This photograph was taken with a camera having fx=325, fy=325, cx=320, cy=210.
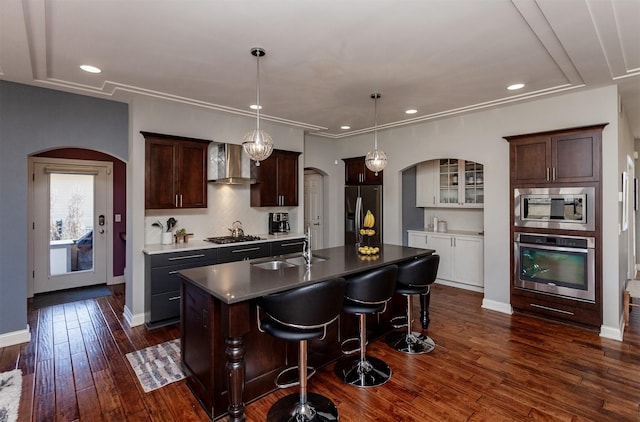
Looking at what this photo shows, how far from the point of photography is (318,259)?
327 centimetres

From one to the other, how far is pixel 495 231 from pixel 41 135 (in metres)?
5.74

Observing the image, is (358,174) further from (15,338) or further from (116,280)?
(15,338)

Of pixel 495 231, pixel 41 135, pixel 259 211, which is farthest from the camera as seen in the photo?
pixel 259 211

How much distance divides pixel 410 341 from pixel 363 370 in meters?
0.82

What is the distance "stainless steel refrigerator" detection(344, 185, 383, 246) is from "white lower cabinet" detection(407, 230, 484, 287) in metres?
0.73

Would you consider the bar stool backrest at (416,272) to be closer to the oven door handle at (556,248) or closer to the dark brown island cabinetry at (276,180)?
the oven door handle at (556,248)

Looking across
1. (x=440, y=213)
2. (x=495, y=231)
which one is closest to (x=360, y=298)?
(x=495, y=231)

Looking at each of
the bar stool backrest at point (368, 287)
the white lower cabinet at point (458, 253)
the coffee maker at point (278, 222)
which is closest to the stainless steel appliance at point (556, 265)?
the white lower cabinet at point (458, 253)

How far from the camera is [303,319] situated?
2.11m

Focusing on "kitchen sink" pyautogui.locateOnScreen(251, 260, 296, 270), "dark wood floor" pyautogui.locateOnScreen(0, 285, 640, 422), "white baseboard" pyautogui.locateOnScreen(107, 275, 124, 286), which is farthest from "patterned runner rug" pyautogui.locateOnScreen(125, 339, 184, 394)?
"white baseboard" pyautogui.locateOnScreen(107, 275, 124, 286)

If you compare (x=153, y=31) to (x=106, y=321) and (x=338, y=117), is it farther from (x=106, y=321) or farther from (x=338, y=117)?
(x=106, y=321)

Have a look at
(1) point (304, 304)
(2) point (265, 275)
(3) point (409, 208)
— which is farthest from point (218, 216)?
(3) point (409, 208)

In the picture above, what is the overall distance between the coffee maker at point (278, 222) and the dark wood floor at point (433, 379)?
2279mm

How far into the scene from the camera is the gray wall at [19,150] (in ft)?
11.3
